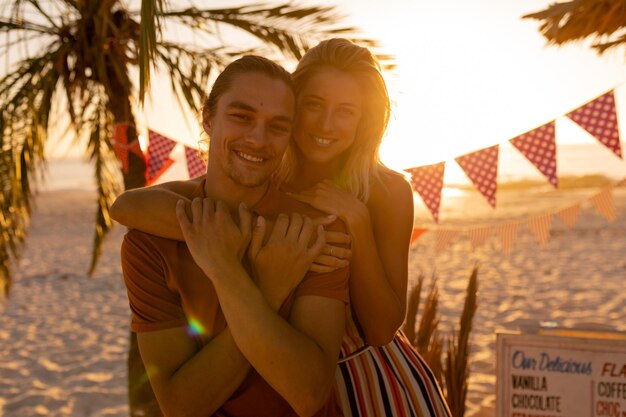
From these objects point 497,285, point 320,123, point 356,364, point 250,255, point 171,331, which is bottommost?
point 497,285

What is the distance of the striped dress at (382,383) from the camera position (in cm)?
211

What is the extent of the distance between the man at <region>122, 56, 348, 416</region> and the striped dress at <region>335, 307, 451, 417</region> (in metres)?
0.40

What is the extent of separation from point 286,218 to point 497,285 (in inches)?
363

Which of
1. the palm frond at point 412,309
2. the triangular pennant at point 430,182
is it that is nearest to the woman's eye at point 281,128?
the palm frond at point 412,309

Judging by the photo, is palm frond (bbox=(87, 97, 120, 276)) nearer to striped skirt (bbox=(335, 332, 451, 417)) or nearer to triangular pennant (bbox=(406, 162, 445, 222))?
triangular pennant (bbox=(406, 162, 445, 222))

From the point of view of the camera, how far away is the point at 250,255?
65.5 inches

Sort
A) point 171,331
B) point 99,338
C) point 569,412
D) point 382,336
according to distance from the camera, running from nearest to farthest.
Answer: point 171,331, point 382,336, point 569,412, point 99,338

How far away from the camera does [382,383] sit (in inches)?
86.7

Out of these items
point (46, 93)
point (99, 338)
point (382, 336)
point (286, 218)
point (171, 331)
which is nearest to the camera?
point (171, 331)

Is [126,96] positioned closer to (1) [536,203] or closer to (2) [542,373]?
(2) [542,373]

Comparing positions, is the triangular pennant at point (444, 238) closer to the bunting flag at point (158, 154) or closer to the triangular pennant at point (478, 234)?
the triangular pennant at point (478, 234)

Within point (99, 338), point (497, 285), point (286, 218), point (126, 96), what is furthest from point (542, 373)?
point (497, 285)

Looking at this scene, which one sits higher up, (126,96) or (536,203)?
(126,96)

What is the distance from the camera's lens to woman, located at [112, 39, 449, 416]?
6.90 ft
